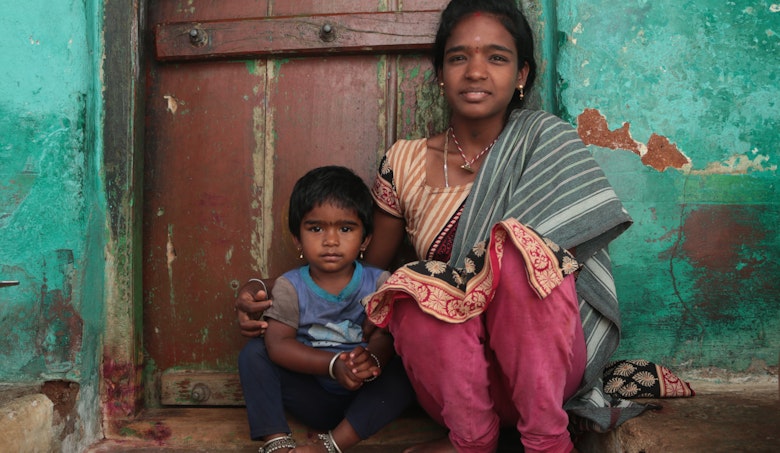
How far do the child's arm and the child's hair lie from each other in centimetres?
30

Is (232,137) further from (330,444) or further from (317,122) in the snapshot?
(330,444)

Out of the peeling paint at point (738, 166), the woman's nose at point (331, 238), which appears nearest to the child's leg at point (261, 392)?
the woman's nose at point (331, 238)

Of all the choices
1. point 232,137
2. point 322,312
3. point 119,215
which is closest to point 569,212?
point 322,312

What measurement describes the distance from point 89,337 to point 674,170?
1.81 metres

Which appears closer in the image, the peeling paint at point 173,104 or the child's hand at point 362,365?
the child's hand at point 362,365

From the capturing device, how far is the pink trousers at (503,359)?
5.01 ft

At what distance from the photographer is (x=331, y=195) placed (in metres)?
2.06

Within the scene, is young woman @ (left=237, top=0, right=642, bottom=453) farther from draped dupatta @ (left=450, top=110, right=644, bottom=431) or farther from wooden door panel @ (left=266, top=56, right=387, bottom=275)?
wooden door panel @ (left=266, top=56, right=387, bottom=275)

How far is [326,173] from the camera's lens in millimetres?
2117

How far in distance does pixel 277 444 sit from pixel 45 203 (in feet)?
3.31

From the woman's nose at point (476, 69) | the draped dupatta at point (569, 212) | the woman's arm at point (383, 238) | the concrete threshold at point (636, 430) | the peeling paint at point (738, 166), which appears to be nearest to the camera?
the concrete threshold at point (636, 430)

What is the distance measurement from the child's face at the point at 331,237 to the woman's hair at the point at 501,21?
1.83ft

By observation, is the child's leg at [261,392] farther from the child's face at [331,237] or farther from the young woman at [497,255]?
the child's face at [331,237]

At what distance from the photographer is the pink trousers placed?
153cm
